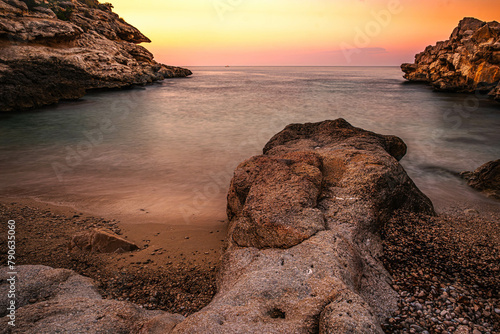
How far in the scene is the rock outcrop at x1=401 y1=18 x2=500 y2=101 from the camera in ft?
81.9

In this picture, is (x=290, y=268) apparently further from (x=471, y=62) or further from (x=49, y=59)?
(x=471, y=62)

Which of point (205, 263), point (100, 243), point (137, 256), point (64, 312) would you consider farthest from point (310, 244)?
point (100, 243)

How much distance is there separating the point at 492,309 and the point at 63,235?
539 cm

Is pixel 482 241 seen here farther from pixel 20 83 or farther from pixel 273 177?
pixel 20 83

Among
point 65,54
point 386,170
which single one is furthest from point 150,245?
point 65,54

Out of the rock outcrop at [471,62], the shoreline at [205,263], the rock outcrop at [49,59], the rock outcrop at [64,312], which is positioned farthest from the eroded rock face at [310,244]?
the rock outcrop at [471,62]

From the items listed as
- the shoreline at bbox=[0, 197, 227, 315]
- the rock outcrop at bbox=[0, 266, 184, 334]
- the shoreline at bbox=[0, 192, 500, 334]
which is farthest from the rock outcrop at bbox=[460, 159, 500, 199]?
the rock outcrop at bbox=[0, 266, 184, 334]

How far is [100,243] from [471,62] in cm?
3597

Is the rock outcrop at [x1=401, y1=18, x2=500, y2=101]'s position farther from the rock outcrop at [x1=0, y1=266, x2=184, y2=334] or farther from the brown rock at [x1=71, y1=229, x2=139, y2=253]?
the rock outcrop at [x1=0, y1=266, x2=184, y2=334]

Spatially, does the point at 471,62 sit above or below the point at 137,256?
above

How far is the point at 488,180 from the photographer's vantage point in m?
6.12

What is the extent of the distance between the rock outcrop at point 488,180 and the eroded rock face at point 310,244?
8.43 feet

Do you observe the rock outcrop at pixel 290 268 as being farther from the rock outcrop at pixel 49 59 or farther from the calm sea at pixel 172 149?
the rock outcrop at pixel 49 59

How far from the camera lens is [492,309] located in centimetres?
251
